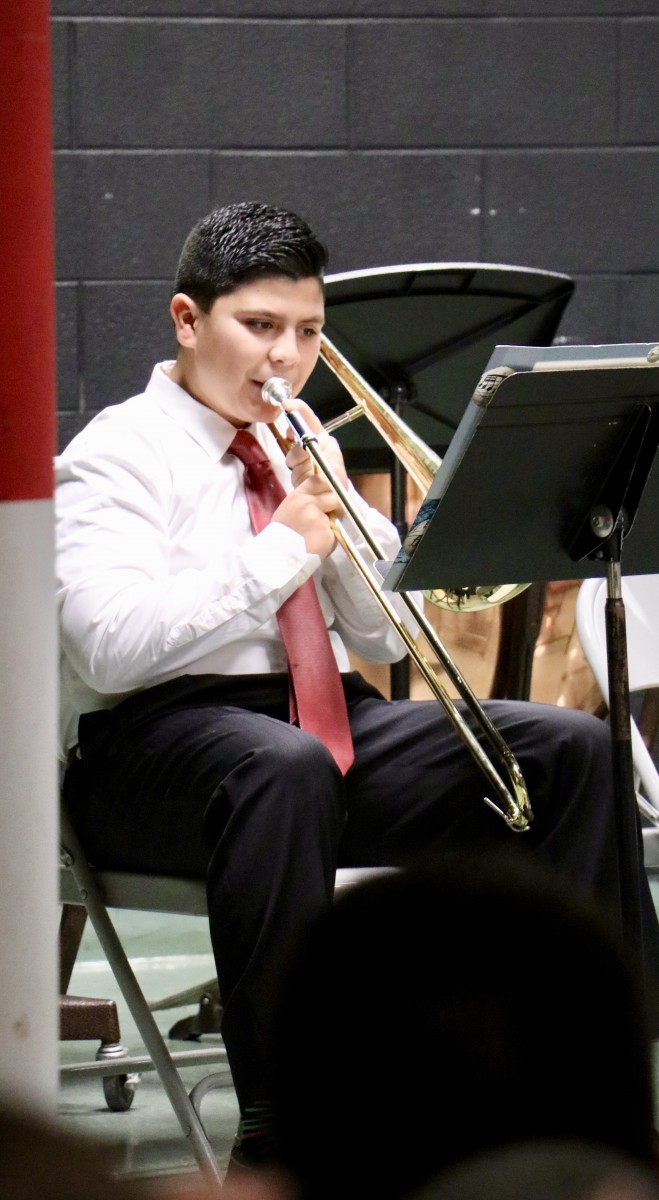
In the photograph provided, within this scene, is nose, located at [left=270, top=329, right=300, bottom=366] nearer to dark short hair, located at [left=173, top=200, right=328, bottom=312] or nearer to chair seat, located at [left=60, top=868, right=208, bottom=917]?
dark short hair, located at [left=173, top=200, right=328, bottom=312]

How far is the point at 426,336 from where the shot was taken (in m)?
2.42

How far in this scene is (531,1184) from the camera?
0.52m

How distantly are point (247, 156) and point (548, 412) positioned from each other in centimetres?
184

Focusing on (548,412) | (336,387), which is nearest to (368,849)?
(548,412)

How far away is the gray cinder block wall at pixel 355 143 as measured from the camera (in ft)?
10.1

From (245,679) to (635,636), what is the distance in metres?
0.72

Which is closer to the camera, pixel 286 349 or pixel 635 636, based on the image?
pixel 286 349

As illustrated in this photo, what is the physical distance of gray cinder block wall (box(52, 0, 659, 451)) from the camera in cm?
308

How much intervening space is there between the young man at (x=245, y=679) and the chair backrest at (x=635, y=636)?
0.32 m

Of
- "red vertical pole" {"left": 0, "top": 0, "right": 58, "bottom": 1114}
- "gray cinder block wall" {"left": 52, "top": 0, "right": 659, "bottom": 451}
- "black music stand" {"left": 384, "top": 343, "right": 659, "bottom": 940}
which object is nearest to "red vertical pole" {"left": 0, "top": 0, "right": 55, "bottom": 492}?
"red vertical pole" {"left": 0, "top": 0, "right": 58, "bottom": 1114}

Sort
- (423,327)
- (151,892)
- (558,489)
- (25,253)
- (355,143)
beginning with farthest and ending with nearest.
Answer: (355,143) < (423,327) < (151,892) < (558,489) < (25,253)

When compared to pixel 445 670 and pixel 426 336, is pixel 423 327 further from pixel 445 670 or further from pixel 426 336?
pixel 445 670

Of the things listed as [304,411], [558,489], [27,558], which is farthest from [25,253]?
[304,411]

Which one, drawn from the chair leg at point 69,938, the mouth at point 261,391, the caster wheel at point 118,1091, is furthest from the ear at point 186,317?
the caster wheel at point 118,1091
